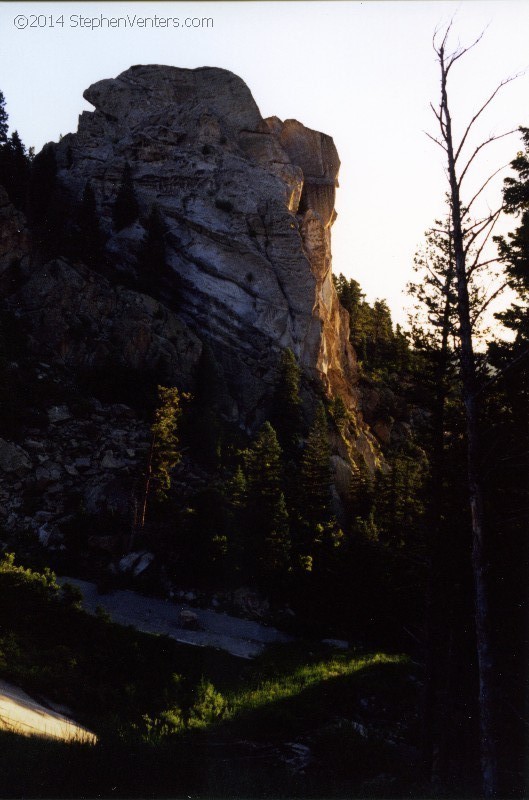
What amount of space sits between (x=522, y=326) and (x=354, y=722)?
12624 mm

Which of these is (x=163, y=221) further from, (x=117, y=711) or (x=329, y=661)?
(x=117, y=711)

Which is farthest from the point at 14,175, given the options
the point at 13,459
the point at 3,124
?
the point at 13,459

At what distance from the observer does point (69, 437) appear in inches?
1636

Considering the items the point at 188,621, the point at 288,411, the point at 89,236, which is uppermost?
the point at 89,236

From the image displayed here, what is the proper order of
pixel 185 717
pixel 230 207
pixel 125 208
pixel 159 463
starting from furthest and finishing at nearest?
pixel 230 207
pixel 125 208
pixel 159 463
pixel 185 717

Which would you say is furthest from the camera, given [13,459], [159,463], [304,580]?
[13,459]

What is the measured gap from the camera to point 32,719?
11.6m

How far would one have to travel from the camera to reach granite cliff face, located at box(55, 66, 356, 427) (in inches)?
2313

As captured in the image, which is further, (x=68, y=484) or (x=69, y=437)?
(x=69, y=437)

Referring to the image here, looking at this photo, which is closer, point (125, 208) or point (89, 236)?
point (89, 236)

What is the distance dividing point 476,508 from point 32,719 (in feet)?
31.4

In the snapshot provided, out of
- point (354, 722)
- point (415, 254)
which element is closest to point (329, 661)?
point (354, 722)

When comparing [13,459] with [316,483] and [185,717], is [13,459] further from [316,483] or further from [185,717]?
[185,717]

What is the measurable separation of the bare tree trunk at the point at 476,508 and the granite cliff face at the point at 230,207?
3983 centimetres
